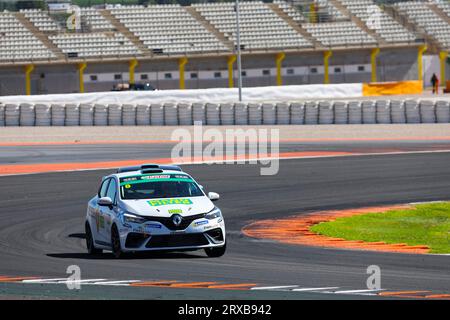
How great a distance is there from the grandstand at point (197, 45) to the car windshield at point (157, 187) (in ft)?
159

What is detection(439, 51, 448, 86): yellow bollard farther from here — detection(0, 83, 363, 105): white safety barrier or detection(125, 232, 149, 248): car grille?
detection(125, 232, 149, 248): car grille

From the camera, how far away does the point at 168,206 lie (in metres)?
17.2

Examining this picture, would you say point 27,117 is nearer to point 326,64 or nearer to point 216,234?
point 326,64

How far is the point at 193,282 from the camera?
14.6 meters

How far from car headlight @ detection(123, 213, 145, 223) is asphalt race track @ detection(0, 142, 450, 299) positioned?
612 millimetres

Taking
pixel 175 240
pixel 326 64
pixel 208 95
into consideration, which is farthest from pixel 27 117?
pixel 175 240

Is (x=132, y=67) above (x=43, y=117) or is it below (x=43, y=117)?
above

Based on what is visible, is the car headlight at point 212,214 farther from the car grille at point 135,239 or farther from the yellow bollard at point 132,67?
the yellow bollard at point 132,67

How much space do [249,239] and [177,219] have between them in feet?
10.9

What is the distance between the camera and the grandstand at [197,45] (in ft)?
222

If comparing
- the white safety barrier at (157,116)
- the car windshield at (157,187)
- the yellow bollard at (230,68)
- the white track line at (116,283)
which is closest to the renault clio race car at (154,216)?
the car windshield at (157,187)

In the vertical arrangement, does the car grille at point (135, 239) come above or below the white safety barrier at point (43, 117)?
above

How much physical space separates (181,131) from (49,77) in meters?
21.4

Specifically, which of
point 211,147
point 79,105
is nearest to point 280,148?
point 211,147
